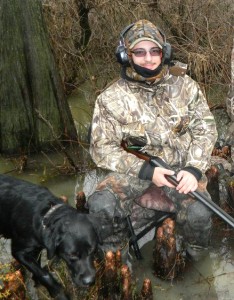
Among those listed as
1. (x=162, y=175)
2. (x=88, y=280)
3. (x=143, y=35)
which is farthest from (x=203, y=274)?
(x=143, y=35)

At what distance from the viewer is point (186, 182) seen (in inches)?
147

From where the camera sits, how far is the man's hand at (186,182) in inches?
147

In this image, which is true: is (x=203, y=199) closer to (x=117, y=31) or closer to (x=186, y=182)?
(x=186, y=182)

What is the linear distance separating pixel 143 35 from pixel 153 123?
77cm

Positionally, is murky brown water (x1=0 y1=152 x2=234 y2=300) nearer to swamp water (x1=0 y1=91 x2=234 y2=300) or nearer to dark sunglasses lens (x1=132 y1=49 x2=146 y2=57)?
swamp water (x1=0 y1=91 x2=234 y2=300)

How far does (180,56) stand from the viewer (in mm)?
7840

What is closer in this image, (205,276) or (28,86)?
(205,276)

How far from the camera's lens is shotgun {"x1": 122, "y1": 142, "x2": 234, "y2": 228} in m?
3.66

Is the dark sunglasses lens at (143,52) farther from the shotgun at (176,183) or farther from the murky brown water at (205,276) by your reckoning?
the murky brown water at (205,276)

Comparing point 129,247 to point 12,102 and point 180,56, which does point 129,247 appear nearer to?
point 12,102

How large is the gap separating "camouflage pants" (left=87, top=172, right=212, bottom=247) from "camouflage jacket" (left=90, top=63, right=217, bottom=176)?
0.17 metres

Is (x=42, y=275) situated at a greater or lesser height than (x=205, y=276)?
greater

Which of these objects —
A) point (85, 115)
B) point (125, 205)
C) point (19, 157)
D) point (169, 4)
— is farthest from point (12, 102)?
point (169, 4)

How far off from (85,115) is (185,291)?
4.36 meters
